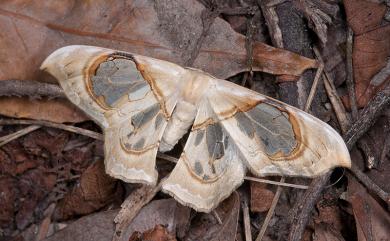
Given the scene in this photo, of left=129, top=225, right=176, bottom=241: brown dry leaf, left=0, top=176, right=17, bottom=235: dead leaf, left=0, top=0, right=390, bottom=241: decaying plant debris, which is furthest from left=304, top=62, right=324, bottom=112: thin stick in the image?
left=0, top=176, right=17, bottom=235: dead leaf

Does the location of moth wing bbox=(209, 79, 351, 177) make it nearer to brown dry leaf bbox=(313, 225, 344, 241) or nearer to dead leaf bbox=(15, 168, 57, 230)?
brown dry leaf bbox=(313, 225, 344, 241)

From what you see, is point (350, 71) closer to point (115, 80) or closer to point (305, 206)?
point (305, 206)

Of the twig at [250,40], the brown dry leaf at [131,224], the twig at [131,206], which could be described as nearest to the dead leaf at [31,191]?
the brown dry leaf at [131,224]

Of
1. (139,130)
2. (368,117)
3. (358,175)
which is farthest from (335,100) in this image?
(139,130)

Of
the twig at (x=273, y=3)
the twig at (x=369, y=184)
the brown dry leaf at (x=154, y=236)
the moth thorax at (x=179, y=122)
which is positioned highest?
the twig at (x=273, y=3)

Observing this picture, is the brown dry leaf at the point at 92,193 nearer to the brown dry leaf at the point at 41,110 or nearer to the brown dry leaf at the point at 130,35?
the brown dry leaf at the point at 41,110

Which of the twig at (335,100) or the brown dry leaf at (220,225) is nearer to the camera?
the brown dry leaf at (220,225)

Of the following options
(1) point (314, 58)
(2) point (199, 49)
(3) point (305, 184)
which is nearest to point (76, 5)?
(2) point (199, 49)
